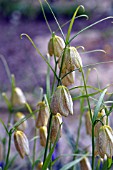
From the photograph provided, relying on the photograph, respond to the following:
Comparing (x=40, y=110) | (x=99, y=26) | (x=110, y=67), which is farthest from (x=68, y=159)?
(x=99, y=26)

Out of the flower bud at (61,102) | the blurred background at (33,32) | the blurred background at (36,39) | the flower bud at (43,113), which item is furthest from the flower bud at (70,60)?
the blurred background at (33,32)

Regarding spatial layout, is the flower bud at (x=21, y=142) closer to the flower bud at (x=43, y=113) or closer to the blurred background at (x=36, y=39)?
the flower bud at (x=43, y=113)

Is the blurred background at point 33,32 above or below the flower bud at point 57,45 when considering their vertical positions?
above

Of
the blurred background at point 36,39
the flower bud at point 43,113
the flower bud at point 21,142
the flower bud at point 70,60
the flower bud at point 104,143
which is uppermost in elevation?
the blurred background at point 36,39

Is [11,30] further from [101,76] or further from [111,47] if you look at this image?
[101,76]

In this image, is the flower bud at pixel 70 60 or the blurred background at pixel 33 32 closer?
the flower bud at pixel 70 60

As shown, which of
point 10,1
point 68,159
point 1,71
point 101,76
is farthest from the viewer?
point 10,1
